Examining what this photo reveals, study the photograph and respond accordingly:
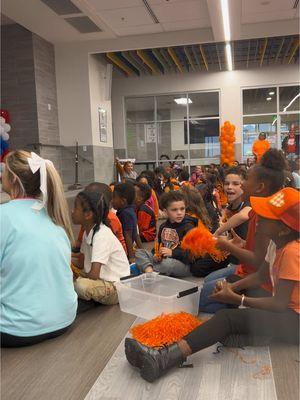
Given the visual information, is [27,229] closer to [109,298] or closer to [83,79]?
[109,298]

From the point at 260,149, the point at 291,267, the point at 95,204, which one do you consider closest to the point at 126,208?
the point at 95,204

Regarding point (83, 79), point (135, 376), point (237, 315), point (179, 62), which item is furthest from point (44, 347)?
point (179, 62)

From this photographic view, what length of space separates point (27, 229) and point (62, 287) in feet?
1.21

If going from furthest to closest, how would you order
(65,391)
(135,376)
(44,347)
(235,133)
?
(235,133) < (44,347) < (135,376) < (65,391)

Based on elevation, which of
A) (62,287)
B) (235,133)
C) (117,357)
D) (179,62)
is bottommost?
(117,357)

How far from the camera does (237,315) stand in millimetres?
1918

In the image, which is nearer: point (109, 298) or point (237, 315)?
point (237, 315)

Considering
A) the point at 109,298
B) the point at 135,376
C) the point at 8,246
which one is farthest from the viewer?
the point at 109,298

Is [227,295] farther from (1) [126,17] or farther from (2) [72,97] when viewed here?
(2) [72,97]

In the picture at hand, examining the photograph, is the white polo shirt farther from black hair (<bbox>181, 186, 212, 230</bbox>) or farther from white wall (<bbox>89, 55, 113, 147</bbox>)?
white wall (<bbox>89, 55, 113, 147</bbox>)

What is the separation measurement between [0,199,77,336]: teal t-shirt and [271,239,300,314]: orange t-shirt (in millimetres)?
1102

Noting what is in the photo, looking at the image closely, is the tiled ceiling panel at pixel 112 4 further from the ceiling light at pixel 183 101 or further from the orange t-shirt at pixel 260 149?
the ceiling light at pixel 183 101

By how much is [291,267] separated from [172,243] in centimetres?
153

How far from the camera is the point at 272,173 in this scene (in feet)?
7.70
